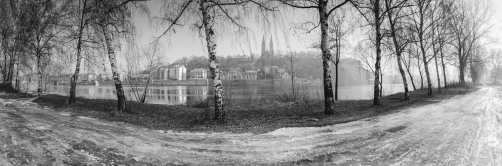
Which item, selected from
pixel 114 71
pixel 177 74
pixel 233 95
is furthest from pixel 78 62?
pixel 177 74

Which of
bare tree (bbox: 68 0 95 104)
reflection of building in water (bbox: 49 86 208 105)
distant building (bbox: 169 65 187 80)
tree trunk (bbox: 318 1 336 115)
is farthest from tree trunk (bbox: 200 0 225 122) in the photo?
distant building (bbox: 169 65 187 80)

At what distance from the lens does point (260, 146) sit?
4.74m

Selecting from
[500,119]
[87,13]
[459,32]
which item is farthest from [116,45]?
[459,32]

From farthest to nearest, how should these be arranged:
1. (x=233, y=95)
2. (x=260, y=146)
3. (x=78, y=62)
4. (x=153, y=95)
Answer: (x=153, y=95), (x=233, y=95), (x=78, y=62), (x=260, y=146)

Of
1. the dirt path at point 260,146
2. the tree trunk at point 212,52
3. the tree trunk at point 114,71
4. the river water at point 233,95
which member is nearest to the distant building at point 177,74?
the river water at point 233,95

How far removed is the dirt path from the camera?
11.7 ft

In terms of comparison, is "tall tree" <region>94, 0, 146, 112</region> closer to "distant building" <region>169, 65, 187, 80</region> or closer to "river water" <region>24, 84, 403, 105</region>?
"river water" <region>24, 84, 403, 105</region>

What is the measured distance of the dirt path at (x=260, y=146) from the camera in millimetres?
3565

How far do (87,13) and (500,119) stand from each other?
663 inches

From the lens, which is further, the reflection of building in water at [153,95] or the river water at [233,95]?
the reflection of building in water at [153,95]

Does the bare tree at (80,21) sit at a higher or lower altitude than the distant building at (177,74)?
lower

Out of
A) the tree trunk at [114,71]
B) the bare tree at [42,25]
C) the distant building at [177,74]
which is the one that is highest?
the distant building at [177,74]

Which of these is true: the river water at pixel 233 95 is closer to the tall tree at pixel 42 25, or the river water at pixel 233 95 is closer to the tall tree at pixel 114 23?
the tall tree at pixel 42 25

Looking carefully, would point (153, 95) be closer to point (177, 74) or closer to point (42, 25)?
point (42, 25)
